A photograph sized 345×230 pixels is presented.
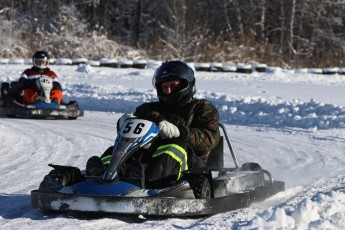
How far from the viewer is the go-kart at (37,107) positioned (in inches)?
544

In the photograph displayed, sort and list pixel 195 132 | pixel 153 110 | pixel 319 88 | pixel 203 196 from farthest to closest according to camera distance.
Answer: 1. pixel 319 88
2. pixel 153 110
3. pixel 195 132
4. pixel 203 196

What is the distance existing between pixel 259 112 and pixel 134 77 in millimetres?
7740

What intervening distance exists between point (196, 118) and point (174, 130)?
54cm

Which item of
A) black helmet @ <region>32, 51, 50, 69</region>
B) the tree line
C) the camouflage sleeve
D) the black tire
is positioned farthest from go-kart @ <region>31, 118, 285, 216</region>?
the tree line

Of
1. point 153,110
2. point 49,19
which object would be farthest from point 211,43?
point 153,110

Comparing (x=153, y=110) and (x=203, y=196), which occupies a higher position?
(x=153, y=110)

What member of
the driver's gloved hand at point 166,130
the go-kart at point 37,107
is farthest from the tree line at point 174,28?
the driver's gloved hand at point 166,130

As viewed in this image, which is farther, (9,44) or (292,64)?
(292,64)

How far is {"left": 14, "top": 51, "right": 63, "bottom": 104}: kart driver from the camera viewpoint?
1405 cm

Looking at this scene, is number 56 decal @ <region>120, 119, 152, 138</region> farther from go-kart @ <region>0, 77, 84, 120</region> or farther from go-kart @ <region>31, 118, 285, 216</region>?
go-kart @ <region>0, 77, 84, 120</region>

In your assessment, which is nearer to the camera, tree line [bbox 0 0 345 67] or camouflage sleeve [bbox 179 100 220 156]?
camouflage sleeve [bbox 179 100 220 156]

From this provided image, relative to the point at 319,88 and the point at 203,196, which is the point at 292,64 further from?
Answer: the point at 203,196

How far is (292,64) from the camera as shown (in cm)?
2923

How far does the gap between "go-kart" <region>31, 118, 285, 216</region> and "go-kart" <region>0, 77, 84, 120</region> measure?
7.86 metres
